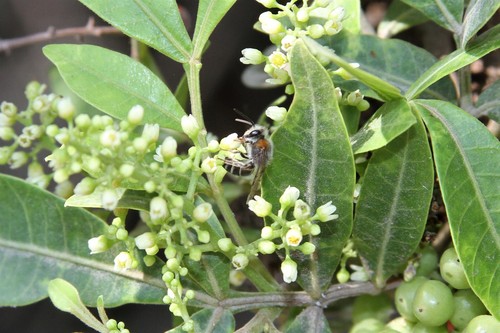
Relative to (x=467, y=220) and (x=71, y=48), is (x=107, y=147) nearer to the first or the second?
(x=71, y=48)

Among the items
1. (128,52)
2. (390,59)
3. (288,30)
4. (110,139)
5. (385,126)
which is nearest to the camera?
(110,139)

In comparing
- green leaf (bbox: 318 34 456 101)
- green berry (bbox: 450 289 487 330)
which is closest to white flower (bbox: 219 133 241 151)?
green leaf (bbox: 318 34 456 101)

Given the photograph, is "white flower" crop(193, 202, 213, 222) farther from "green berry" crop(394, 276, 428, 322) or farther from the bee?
"green berry" crop(394, 276, 428, 322)

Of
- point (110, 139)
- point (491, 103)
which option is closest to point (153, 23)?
point (110, 139)

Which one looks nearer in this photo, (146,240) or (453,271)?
(146,240)

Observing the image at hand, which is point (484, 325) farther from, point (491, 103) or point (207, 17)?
point (207, 17)

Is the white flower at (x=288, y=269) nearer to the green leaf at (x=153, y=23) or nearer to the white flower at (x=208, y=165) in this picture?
the white flower at (x=208, y=165)

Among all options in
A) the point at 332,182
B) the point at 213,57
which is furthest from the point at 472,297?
the point at 213,57

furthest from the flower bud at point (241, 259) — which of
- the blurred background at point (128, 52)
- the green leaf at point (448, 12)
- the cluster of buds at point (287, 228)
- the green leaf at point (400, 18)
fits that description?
the blurred background at point (128, 52)
